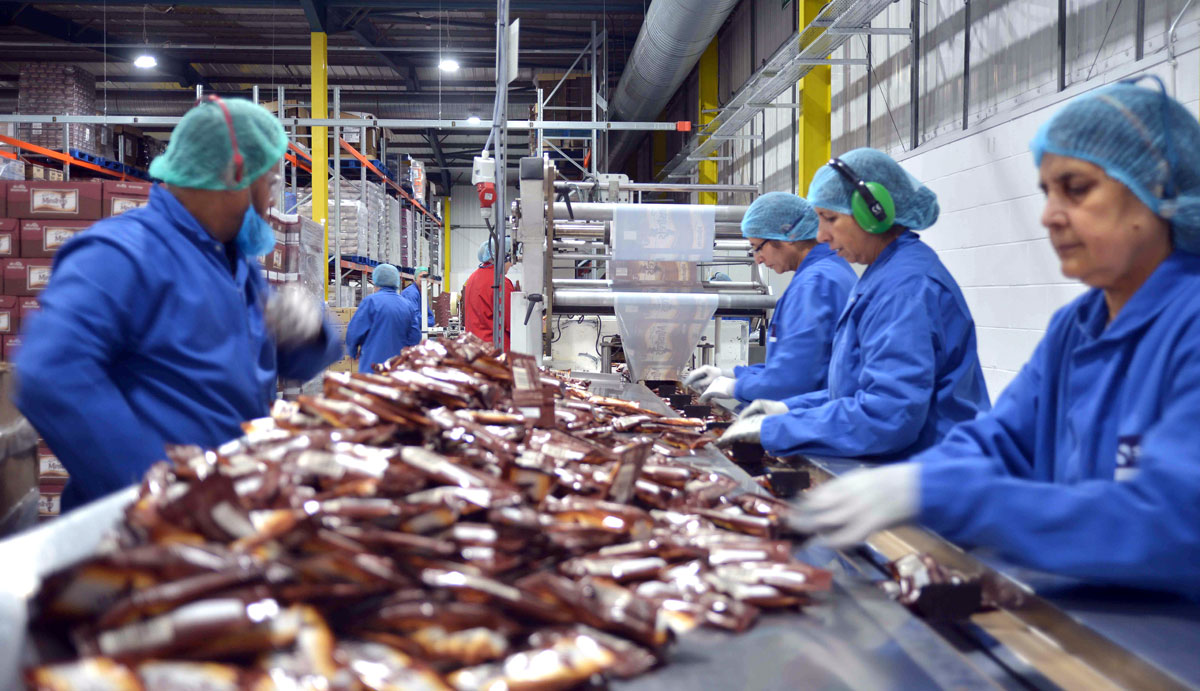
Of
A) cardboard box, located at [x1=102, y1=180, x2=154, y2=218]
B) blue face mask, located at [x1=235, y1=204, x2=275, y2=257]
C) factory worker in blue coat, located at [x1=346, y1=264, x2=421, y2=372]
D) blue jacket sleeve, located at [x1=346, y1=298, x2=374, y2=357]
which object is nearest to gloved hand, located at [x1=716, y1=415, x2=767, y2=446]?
blue face mask, located at [x1=235, y1=204, x2=275, y2=257]

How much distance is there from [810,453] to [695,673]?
5.04ft

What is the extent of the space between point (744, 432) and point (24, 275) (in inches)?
198

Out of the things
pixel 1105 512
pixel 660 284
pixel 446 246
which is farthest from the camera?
pixel 446 246

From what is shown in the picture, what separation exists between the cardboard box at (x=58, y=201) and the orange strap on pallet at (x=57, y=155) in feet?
8.67

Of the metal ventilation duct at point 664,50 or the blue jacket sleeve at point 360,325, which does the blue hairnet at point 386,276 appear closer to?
the blue jacket sleeve at point 360,325

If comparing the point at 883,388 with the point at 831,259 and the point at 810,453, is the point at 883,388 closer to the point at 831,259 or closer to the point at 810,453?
the point at 810,453

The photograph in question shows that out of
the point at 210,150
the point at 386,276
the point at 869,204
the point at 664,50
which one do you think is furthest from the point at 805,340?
the point at 664,50

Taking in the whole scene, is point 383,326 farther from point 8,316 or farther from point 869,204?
point 869,204

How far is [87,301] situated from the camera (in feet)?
5.41

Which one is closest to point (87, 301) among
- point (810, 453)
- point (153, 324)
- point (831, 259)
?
point (153, 324)

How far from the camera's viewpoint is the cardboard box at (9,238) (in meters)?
5.14

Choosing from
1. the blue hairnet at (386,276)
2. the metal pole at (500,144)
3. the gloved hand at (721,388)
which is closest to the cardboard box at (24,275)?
the blue hairnet at (386,276)

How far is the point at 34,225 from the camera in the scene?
522 cm

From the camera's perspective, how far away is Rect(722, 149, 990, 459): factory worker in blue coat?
222cm
